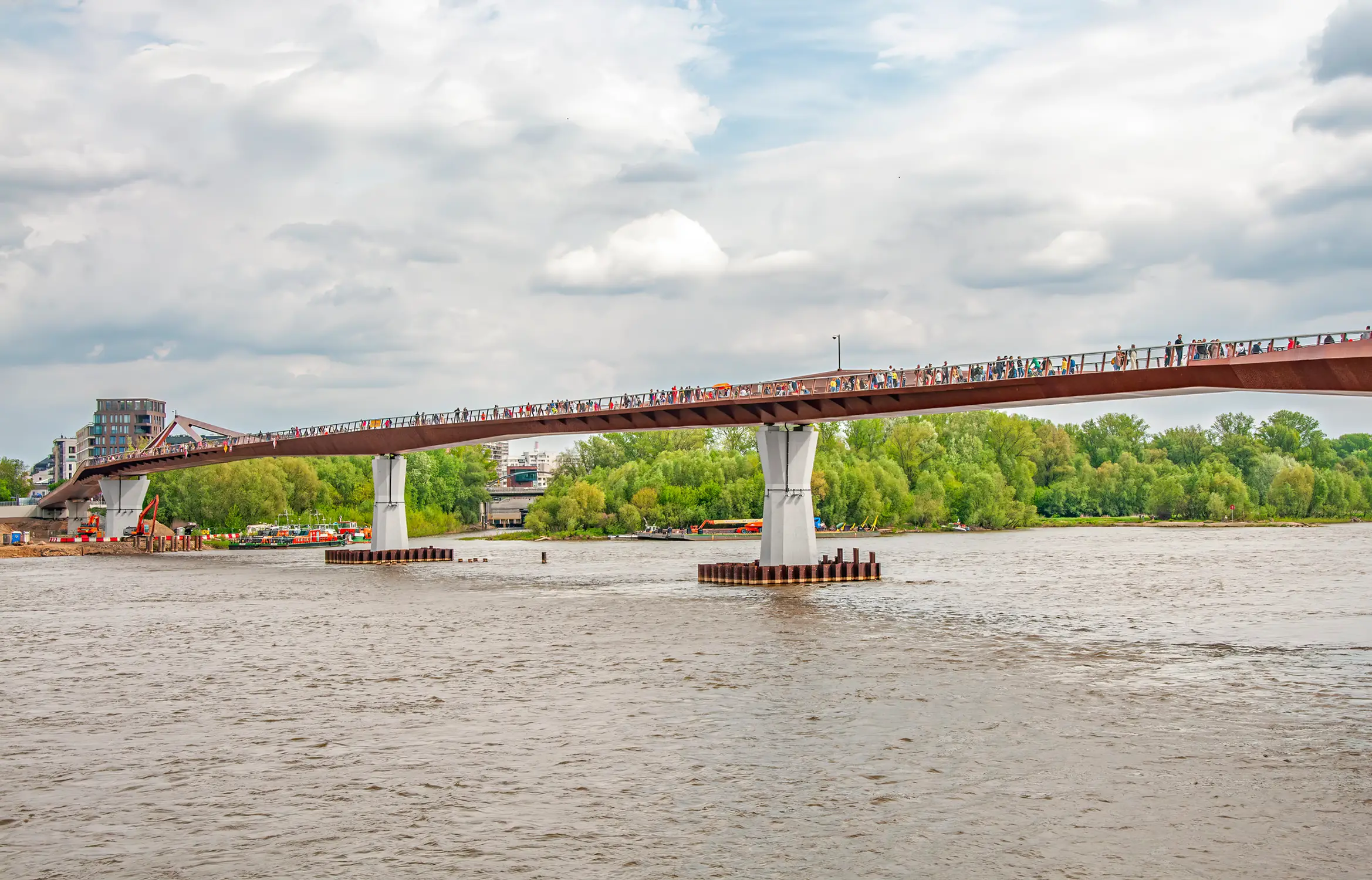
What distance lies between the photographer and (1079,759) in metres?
26.2

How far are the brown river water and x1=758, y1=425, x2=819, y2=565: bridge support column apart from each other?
11.6 m

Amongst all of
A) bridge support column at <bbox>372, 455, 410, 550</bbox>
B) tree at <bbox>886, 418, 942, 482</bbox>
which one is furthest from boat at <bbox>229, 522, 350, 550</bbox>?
tree at <bbox>886, 418, 942, 482</bbox>

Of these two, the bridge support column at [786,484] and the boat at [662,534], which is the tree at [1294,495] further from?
the bridge support column at [786,484]

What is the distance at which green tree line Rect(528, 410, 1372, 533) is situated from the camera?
160 meters

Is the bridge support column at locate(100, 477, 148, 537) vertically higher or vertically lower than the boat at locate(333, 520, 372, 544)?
higher

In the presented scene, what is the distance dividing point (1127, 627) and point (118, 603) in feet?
168

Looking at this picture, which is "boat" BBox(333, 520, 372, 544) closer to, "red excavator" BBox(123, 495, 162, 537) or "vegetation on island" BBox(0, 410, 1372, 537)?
"vegetation on island" BBox(0, 410, 1372, 537)

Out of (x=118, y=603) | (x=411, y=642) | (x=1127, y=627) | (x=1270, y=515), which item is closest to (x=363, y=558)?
(x=118, y=603)

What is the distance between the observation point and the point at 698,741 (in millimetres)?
28750

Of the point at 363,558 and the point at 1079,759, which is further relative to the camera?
the point at 363,558

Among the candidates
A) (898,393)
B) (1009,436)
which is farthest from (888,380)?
(1009,436)

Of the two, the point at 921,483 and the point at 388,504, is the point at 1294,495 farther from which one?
the point at 388,504

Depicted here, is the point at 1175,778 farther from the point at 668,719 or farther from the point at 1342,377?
the point at 1342,377

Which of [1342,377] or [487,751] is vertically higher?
[1342,377]
